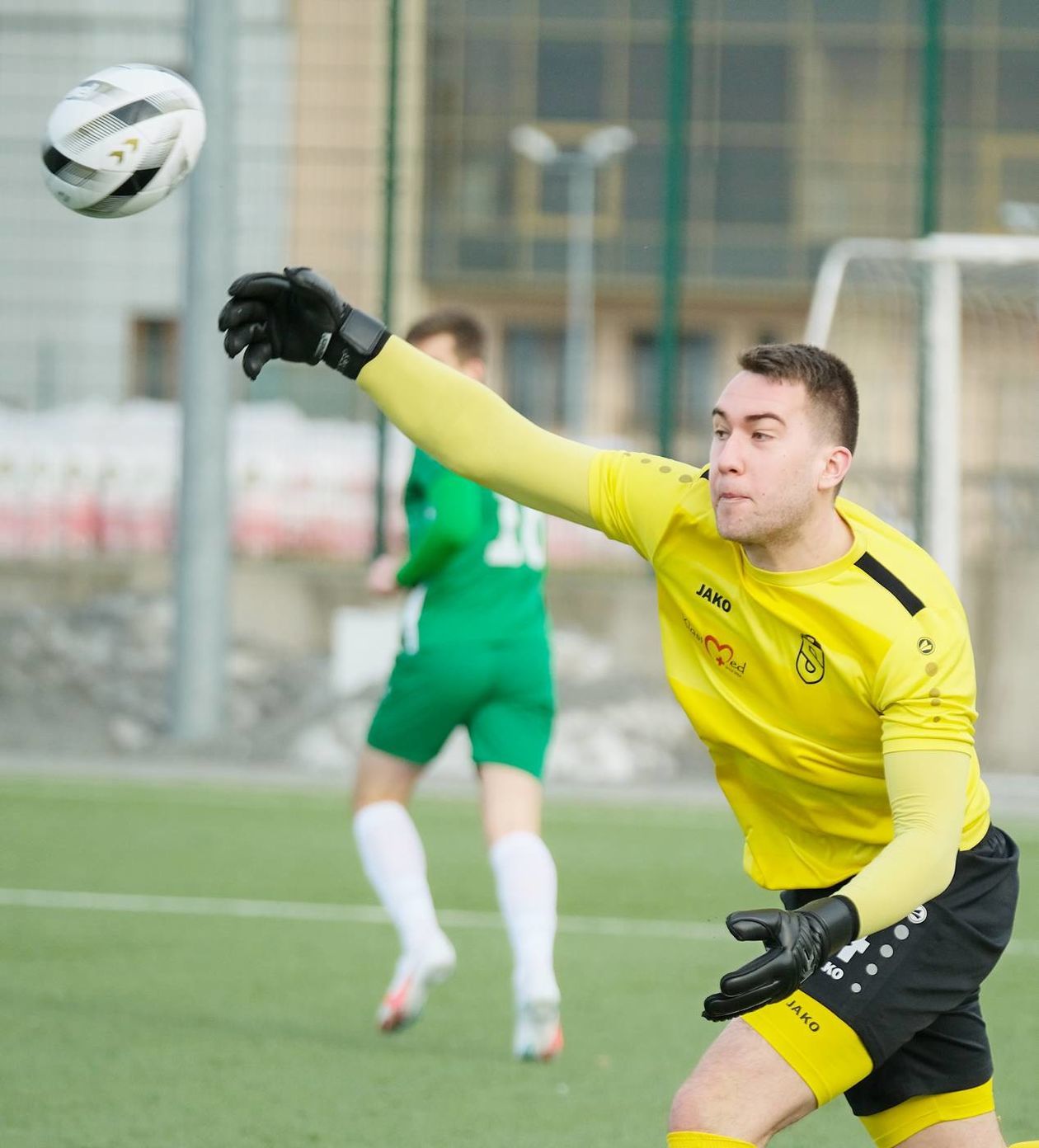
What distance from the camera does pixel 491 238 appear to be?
3825 cm

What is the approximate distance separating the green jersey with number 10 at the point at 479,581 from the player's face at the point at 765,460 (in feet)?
8.90

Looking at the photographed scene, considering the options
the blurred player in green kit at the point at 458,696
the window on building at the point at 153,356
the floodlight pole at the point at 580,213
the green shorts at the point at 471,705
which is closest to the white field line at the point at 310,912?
the blurred player in green kit at the point at 458,696

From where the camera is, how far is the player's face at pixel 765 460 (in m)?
3.18

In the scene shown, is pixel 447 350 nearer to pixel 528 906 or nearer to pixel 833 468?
pixel 528 906

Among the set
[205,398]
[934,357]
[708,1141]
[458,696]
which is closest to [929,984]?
[708,1141]

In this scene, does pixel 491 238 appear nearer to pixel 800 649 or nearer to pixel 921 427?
pixel 921 427

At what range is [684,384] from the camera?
27.5 metres

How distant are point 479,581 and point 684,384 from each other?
21795 millimetres

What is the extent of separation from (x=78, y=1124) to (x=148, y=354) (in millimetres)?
13299

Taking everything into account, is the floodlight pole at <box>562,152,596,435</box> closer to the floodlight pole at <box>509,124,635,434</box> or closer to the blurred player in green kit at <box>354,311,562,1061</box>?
the floodlight pole at <box>509,124,635,434</box>

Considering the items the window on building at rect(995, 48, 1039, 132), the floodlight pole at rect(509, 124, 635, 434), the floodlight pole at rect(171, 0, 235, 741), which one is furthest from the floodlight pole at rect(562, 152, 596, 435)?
the floodlight pole at rect(171, 0, 235, 741)

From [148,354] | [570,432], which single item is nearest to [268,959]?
[148,354]

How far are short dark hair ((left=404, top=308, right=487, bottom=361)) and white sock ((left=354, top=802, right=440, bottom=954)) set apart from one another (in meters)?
1.34

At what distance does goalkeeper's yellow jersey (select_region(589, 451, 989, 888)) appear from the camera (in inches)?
123
